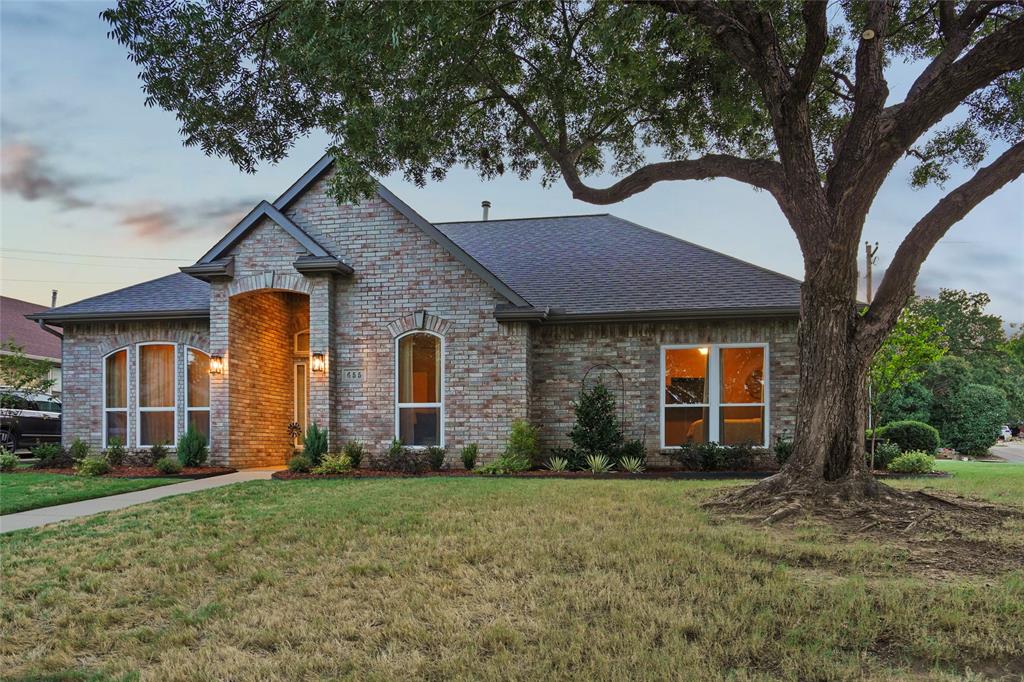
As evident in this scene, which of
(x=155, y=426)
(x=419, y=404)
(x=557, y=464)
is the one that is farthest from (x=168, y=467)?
(x=557, y=464)

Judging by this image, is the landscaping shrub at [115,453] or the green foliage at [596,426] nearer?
the green foliage at [596,426]

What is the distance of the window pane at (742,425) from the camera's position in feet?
40.9

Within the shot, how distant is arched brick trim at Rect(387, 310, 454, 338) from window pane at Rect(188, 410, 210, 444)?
16.0 ft

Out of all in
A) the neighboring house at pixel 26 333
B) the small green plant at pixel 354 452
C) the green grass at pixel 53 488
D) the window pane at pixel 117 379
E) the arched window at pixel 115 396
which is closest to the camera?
the green grass at pixel 53 488

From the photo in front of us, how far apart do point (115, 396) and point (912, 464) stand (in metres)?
16.7

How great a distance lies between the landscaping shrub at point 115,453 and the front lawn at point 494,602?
24.6 feet

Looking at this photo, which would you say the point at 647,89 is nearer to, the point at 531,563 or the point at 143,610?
the point at 531,563

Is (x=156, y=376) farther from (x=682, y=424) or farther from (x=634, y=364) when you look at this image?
(x=682, y=424)

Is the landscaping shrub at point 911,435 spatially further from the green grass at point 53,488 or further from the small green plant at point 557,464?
the green grass at point 53,488

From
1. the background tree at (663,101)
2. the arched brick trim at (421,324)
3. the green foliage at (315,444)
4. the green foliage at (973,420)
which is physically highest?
the background tree at (663,101)

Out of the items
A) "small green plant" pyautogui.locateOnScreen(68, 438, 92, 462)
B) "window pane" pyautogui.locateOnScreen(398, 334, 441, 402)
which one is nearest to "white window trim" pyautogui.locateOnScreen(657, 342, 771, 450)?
"window pane" pyautogui.locateOnScreen(398, 334, 441, 402)

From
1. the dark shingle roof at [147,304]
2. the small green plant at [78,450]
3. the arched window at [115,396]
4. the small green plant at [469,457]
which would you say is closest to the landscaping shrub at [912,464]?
the small green plant at [469,457]

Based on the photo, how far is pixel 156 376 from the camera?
13875 millimetres

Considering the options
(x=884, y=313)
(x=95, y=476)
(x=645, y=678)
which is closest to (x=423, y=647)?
(x=645, y=678)
